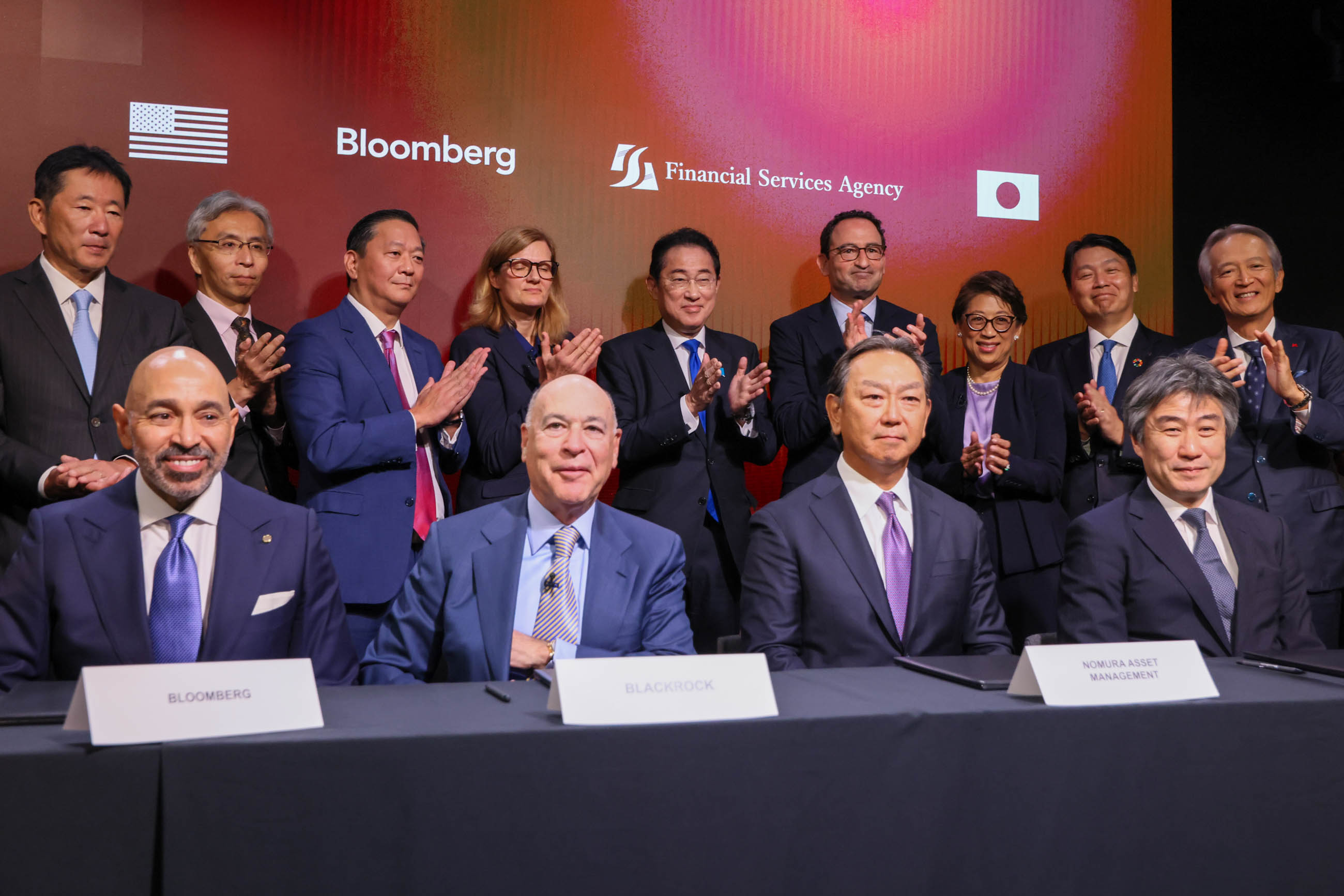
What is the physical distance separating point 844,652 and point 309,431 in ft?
5.75

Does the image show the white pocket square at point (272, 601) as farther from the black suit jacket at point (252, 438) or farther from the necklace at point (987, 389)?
the necklace at point (987, 389)

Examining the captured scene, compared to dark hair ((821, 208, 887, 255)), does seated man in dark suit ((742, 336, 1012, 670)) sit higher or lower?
lower

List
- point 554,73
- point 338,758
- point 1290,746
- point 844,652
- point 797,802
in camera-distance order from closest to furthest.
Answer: point 338,758
point 797,802
point 1290,746
point 844,652
point 554,73

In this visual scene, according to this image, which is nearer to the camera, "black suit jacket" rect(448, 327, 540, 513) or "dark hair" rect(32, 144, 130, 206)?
"dark hair" rect(32, 144, 130, 206)

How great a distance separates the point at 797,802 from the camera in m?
1.35

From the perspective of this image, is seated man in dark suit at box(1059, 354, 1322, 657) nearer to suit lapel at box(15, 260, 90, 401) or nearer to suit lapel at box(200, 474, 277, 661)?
suit lapel at box(200, 474, 277, 661)

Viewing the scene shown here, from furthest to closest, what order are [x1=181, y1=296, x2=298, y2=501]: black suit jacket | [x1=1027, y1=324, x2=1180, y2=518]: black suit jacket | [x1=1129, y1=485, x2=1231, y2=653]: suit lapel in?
[x1=1027, y1=324, x2=1180, y2=518]: black suit jacket < [x1=181, y1=296, x2=298, y2=501]: black suit jacket < [x1=1129, y1=485, x2=1231, y2=653]: suit lapel

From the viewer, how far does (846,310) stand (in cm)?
405

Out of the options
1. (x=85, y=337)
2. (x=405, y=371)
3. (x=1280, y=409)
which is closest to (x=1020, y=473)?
(x=1280, y=409)

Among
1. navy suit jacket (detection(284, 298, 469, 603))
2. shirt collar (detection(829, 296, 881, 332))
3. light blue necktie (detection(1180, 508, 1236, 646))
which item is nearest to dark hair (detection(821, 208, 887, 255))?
shirt collar (detection(829, 296, 881, 332))

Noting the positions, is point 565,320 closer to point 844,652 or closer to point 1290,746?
point 844,652

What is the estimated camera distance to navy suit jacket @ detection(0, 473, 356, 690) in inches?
78.1

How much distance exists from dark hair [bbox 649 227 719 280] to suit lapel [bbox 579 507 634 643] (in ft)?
5.78

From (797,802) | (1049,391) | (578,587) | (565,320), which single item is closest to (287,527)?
(578,587)
